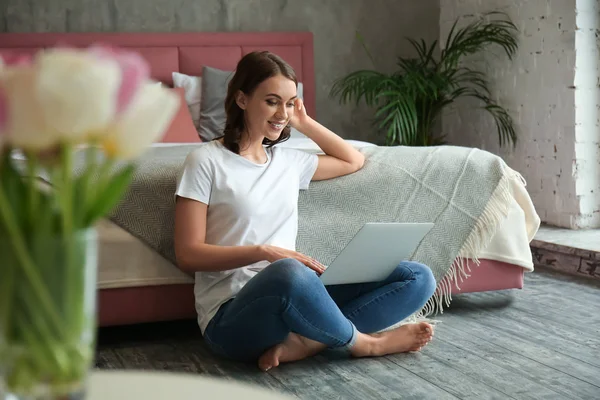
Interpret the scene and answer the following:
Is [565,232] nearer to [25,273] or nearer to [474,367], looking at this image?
[474,367]

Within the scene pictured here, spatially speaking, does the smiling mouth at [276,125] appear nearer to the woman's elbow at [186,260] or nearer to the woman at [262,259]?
the woman at [262,259]

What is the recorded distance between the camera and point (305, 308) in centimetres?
237

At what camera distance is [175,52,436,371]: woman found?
2389mm

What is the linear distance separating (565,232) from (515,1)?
1.35 meters


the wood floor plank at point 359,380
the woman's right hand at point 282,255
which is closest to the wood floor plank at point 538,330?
the wood floor plank at point 359,380

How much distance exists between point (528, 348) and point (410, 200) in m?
0.65

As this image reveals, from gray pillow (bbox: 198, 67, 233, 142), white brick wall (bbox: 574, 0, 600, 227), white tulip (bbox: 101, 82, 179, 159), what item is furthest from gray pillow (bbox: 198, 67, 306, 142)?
white tulip (bbox: 101, 82, 179, 159)

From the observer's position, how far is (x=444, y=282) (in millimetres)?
3062

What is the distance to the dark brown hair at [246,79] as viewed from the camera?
2529 mm

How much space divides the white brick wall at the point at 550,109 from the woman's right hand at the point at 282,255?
96.0 inches

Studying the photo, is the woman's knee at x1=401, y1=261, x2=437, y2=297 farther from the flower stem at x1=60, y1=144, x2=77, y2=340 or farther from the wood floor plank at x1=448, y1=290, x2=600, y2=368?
the flower stem at x1=60, y1=144, x2=77, y2=340

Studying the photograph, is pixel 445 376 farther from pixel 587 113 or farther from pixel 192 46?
pixel 192 46

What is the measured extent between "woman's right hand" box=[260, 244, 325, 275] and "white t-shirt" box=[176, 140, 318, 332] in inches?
4.4

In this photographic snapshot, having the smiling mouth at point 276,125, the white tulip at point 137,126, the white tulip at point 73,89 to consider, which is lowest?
the smiling mouth at point 276,125
